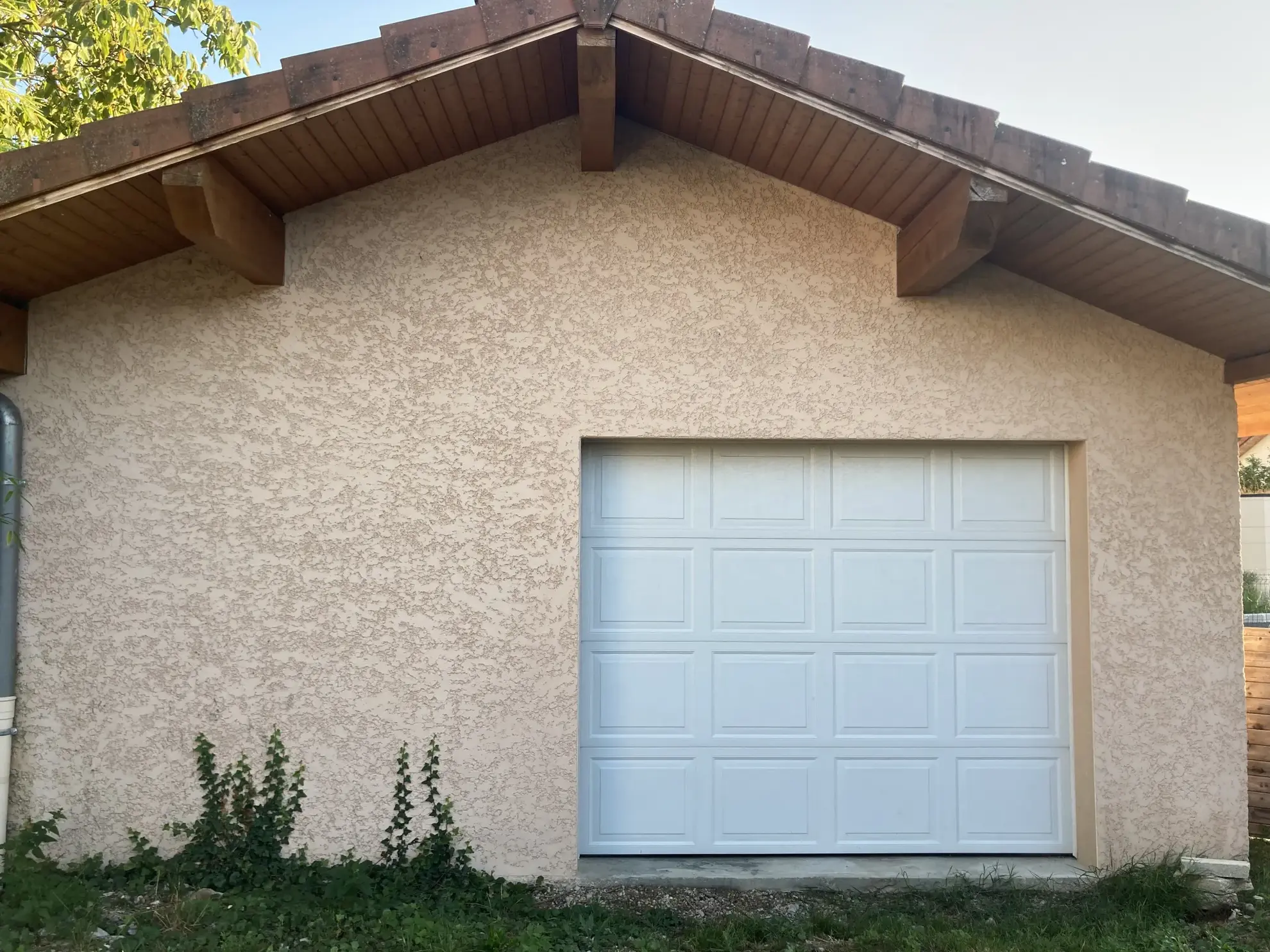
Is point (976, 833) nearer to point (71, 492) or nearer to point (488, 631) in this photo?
point (488, 631)

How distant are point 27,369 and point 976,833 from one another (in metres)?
6.39

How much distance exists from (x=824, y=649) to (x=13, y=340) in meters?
5.16

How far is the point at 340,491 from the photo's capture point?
5.44 m

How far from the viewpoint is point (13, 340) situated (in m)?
5.35

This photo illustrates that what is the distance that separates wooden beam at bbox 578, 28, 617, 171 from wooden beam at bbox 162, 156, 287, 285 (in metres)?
1.87

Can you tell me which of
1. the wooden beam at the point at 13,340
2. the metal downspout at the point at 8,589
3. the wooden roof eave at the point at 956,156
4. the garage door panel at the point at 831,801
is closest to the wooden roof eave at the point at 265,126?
the wooden roof eave at the point at 956,156

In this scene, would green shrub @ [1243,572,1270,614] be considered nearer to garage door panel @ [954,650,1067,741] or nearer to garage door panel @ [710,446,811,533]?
garage door panel @ [954,650,1067,741]

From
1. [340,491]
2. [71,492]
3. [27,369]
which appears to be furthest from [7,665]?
[340,491]

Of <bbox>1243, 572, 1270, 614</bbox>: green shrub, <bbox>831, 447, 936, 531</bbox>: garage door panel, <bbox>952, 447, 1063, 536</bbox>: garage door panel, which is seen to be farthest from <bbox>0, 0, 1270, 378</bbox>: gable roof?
<bbox>1243, 572, 1270, 614</bbox>: green shrub

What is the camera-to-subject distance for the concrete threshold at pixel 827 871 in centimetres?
536

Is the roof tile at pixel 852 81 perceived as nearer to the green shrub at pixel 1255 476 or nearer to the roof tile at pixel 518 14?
the roof tile at pixel 518 14

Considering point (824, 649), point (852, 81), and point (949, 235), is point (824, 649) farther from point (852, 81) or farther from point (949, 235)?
point (852, 81)

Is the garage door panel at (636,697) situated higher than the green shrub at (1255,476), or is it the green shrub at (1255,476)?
the green shrub at (1255,476)

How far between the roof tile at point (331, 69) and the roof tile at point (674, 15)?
117cm
